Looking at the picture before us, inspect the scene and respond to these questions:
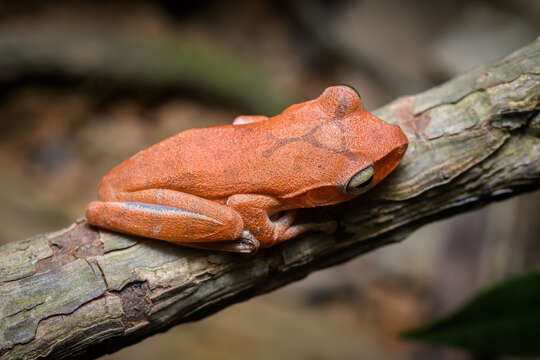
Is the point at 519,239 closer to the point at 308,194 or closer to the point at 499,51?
the point at 499,51

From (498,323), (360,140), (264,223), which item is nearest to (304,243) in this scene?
(264,223)

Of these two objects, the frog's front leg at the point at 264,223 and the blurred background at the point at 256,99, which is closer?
the frog's front leg at the point at 264,223

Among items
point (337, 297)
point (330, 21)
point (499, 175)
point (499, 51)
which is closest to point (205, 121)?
point (330, 21)

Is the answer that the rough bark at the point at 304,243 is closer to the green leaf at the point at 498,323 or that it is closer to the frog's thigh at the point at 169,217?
the frog's thigh at the point at 169,217

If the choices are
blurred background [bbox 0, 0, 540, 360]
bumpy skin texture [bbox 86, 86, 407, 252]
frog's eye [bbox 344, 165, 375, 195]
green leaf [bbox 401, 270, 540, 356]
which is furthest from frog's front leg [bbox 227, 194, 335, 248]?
blurred background [bbox 0, 0, 540, 360]

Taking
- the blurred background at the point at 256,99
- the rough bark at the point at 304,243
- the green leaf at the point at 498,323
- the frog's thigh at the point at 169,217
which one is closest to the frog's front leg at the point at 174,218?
the frog's thigh at the point at 169,217

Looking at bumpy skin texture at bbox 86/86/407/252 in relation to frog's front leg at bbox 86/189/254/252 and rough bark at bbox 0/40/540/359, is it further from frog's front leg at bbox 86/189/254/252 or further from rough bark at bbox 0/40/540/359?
rough bark at bbox 0/40/540/359
